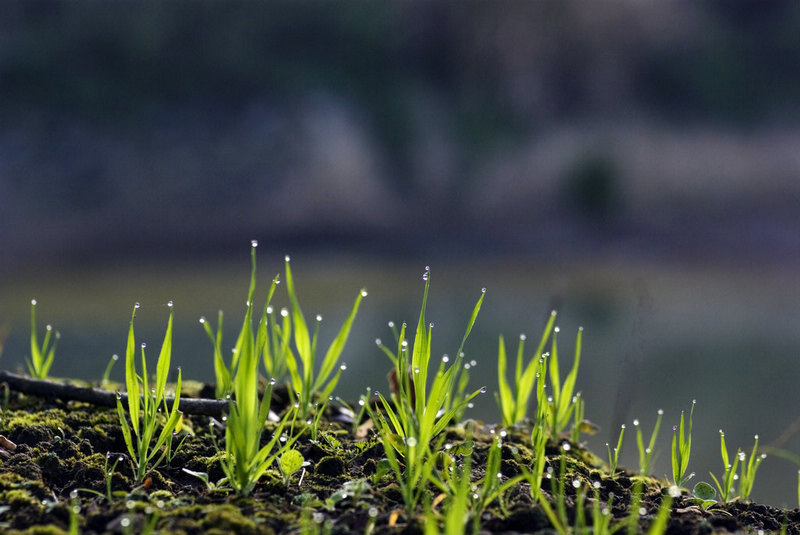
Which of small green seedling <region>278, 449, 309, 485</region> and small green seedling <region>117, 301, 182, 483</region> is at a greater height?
small green seedling <region>117, 301, 182, 483</region>

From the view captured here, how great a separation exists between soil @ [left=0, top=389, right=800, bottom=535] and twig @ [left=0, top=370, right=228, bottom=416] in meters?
0.04

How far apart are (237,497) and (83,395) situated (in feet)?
2.73

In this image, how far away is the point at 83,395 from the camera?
7.00 feet

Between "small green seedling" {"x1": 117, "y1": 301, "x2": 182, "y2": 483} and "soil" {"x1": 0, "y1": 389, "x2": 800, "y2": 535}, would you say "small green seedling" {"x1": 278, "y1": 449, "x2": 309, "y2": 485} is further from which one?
"small green seedling" {"x1": 117, "y1": 301, "x2": 182, "y2": 483}

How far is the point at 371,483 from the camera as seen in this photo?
5.58ft

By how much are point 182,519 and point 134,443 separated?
0.60 m

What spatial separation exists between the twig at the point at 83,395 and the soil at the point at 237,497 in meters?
0.04

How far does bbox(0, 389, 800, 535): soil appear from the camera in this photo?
144 cm

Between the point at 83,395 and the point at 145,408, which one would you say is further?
the point at 83,395

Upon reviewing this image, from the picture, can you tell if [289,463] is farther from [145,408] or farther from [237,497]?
[145,408]

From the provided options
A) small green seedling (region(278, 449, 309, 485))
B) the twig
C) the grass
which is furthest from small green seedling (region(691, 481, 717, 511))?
the twig

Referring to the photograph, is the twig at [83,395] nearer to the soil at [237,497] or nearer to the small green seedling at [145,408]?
the soil at [237,497]

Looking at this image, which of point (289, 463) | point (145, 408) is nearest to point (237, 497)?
point (289, 463)

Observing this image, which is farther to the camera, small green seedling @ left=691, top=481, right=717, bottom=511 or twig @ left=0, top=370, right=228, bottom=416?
twig @ left=0, top=370, right=228, bottom=416
